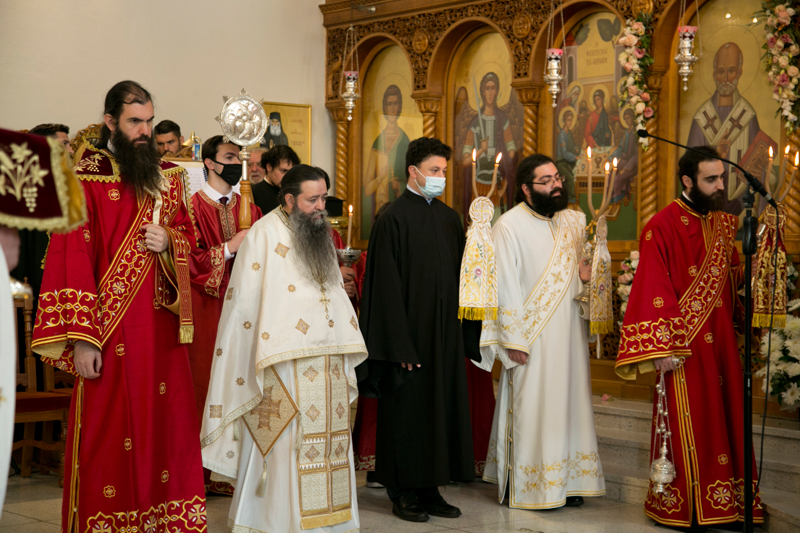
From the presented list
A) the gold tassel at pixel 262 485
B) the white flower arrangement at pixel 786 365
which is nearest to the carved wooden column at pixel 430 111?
the white flower arrangement at pixel 786 365

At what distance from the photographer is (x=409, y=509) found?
4.86 meters

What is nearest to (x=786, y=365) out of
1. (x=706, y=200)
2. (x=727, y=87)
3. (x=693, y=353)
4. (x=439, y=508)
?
(x=693, y=353)

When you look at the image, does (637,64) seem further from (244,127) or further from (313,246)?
(313,246)

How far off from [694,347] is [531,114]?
4132mm

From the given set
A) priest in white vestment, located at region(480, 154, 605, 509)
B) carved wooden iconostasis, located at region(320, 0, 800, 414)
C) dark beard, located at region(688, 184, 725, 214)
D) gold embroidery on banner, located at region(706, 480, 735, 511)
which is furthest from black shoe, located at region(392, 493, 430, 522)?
carved wooden iconostasis, located at region(320, 0, 800, 414)

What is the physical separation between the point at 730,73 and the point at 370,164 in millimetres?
4189

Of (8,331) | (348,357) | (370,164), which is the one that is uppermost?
(370,164)

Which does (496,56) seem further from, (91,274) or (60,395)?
(91,274)

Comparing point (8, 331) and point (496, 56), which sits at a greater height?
point (496, 56)

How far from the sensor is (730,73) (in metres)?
7.17

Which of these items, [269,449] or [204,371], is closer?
[269,449]

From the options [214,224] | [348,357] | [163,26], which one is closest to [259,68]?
[163,26]

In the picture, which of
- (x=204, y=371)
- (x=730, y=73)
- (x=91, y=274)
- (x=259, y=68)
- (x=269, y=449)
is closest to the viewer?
(x=91, y=274)

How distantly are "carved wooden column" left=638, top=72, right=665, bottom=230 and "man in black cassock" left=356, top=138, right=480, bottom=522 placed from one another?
3008mm
